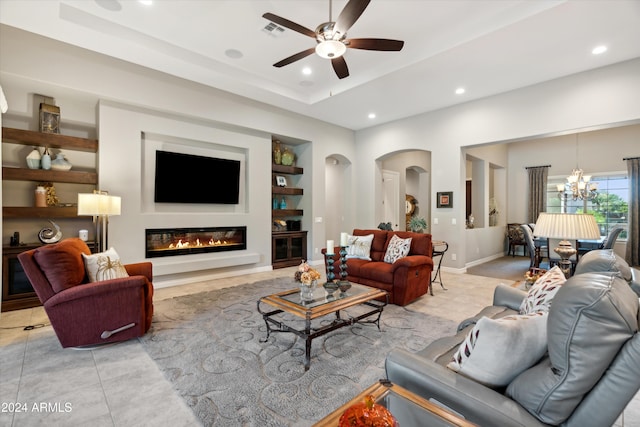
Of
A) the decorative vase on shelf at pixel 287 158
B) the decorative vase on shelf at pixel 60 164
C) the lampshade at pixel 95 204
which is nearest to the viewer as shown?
the lampshade at pixel 95 204

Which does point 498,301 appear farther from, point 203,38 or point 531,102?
point 203,38

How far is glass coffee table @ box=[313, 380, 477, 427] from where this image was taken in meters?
1.06

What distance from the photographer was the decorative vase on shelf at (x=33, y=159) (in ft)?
13.4

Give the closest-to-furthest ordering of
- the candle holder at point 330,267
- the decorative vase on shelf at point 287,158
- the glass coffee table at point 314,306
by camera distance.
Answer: the glass coffee table at point 314,306
the candle holder at point 330,267
the decorative vase on shelf at point 287,158

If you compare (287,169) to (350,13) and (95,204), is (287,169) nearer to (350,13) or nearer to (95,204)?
(95,204)

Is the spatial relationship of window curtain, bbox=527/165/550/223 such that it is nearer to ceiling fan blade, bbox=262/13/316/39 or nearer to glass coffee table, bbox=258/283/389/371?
glass coffee table, bbox=258/283/389/371

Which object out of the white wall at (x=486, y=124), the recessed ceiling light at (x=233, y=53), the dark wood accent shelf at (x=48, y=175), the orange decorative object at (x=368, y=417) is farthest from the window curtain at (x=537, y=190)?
the dark wood accent shelf at (x=48, y=175)

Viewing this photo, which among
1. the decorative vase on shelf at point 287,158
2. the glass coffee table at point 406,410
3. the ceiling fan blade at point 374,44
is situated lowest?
the glass coffee table at point 406,410

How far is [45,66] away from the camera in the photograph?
12.9ft

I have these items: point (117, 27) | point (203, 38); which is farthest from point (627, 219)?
point (117, 27)

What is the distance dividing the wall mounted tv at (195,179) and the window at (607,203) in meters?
8.70

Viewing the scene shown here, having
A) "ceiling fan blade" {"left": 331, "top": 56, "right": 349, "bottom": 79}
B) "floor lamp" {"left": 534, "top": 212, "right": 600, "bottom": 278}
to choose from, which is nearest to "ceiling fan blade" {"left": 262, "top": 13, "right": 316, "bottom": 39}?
"ceiling fan blade" {"left": 331, "top": 56, "right": 349, "bottom": 79}

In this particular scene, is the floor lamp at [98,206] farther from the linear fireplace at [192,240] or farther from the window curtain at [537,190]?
the window curtain at [537,190]

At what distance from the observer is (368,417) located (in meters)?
0.86
